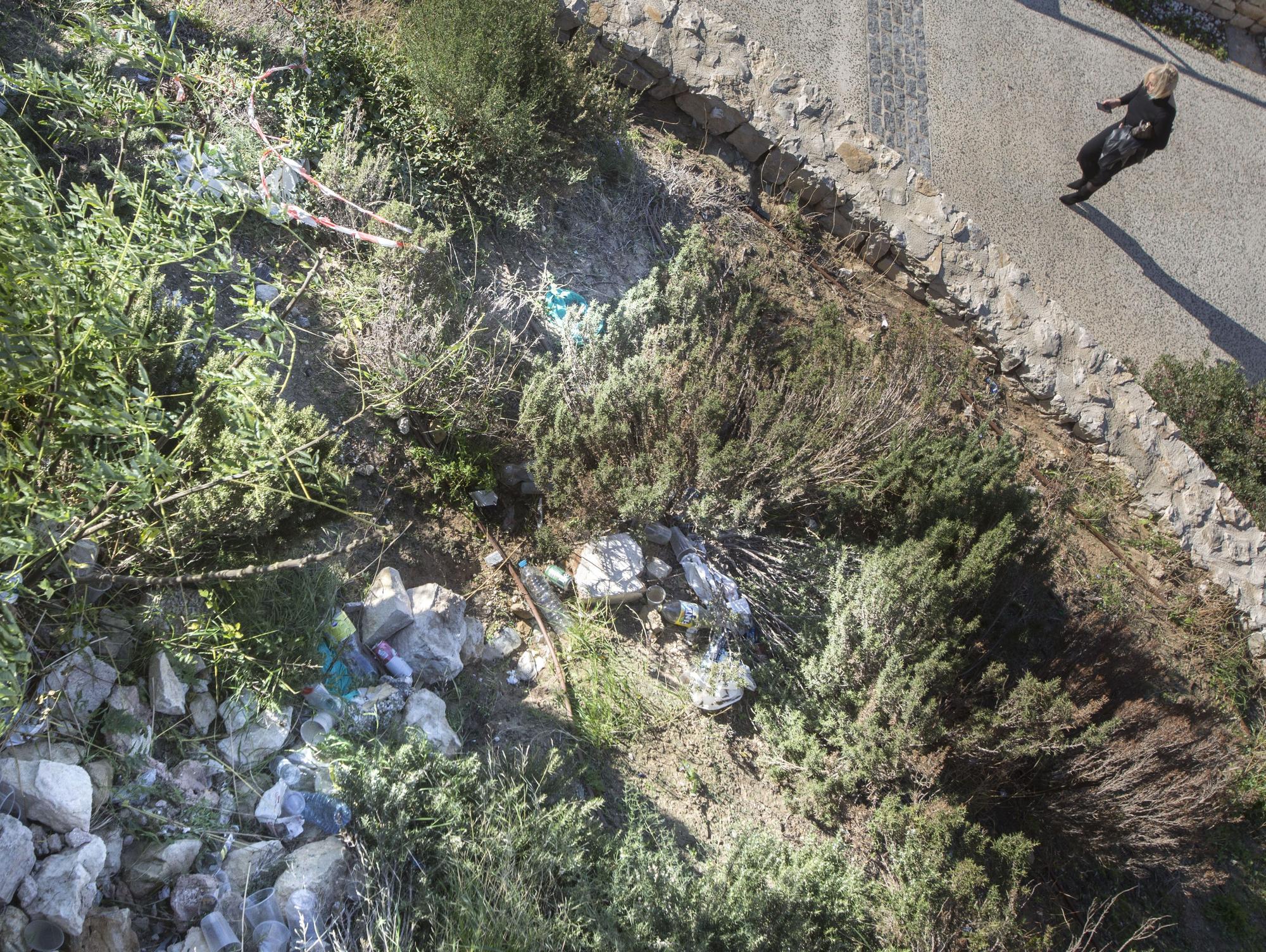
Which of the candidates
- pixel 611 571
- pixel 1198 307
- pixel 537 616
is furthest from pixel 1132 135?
pixel 537 616

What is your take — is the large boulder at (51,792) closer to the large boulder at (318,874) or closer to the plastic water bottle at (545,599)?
the large boulder at (318,874)

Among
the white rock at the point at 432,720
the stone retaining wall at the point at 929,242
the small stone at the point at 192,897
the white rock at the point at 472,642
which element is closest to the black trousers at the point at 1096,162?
the stone retaining wall at the point at 929,242

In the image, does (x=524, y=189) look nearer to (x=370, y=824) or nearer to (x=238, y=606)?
(x=238, y=606)

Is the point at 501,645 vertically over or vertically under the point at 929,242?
under

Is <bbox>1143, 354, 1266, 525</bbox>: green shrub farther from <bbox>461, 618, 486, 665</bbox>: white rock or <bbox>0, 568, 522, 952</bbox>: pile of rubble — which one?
<bbox>0, 568, 522, 952</bbox>: pile of rubble

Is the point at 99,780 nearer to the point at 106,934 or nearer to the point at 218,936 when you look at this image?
the point at 106,934

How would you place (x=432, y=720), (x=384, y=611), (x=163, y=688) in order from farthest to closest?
(x=384, y=611) < (x=432, y=720) < (x=163, y=688)

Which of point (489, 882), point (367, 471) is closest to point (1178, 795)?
point (489, 882)
